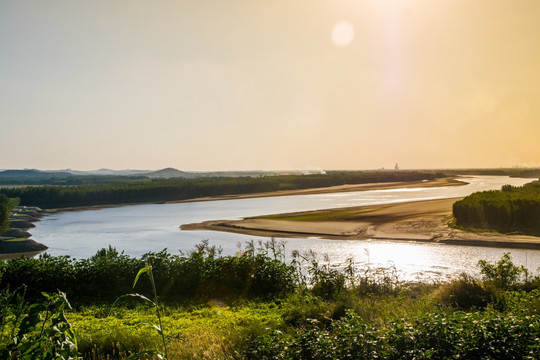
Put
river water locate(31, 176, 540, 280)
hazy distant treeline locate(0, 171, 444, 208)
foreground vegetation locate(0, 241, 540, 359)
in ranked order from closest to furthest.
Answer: foreground vegetation locate(0, 241, 540, 359) < river water locate(31, 176, 540, 280) < hazy distant treeline locate(0, 171, 444, 208)

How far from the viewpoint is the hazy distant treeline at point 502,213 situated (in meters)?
30.7

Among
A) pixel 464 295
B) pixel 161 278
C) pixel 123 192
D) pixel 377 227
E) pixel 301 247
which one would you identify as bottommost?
pixel 301 247

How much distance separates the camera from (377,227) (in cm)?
3503

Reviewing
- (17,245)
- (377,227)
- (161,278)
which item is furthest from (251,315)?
(17,245)

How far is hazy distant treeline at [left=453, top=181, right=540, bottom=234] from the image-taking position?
101ft

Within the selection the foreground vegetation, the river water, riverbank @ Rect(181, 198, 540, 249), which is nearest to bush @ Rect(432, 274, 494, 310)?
the foreground vegetation

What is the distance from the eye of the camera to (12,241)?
35.3 meters

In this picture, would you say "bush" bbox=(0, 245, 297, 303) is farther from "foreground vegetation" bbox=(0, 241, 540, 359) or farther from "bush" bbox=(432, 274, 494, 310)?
"bush" bbox=(432, 274, 494, 310)

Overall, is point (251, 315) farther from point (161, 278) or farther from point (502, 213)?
point (502, 213)

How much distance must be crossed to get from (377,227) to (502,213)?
8.77 m

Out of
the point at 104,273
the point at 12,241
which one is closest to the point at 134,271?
the point at 104,273

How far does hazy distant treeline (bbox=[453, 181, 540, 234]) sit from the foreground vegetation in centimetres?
2020

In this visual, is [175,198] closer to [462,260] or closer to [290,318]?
[462,260]

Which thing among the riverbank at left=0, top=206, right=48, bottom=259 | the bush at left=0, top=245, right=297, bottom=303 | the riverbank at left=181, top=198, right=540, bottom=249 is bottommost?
the riverbank at left=0, top=206, right=48, bottom=259
